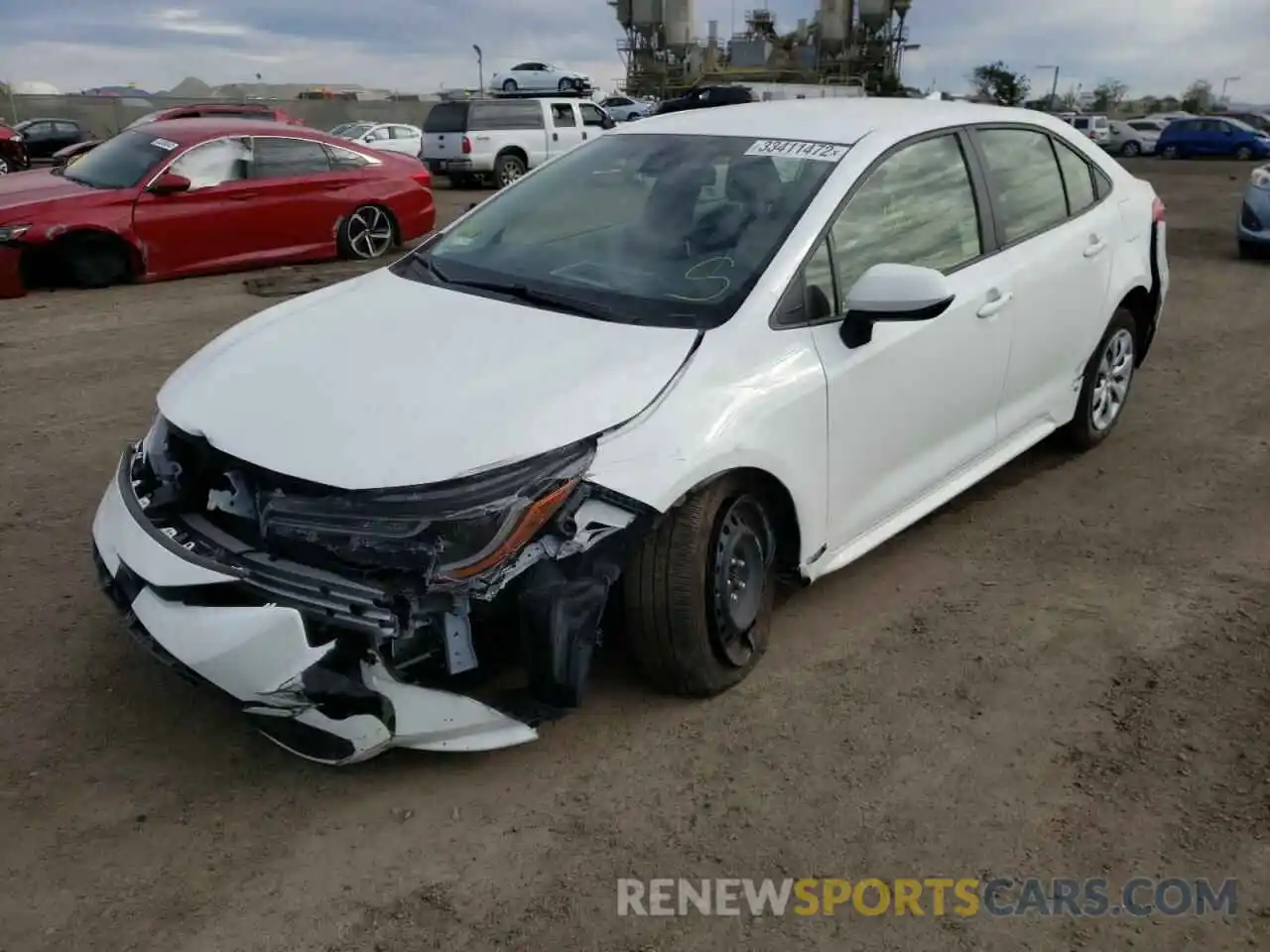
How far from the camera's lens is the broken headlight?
8.51 feet

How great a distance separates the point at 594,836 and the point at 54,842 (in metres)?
1.36

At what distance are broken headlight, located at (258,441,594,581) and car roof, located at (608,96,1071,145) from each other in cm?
190

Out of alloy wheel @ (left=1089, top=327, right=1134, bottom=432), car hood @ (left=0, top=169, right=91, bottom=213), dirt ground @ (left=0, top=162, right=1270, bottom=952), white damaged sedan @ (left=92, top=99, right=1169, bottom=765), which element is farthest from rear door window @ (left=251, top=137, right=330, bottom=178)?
alloy wheel @ (left=1089, top=327, right=1134, bottom=432)

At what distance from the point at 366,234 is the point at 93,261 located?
2597 mm

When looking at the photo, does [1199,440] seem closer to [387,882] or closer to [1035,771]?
[1035,771]

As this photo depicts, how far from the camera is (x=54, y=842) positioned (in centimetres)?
271

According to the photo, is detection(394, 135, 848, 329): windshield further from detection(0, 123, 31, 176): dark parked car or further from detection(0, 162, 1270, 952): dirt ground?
detection(0, 123, 31, 176): dark parked car

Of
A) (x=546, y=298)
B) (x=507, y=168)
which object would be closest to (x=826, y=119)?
(x=546, y=298)

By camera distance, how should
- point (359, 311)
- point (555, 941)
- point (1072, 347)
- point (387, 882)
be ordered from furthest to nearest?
point (1072, 347) → point (359, 311) → point (387, 882) → point (555, 941)

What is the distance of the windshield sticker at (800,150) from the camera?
366 centimetres

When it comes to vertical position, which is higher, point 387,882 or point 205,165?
point 205,165

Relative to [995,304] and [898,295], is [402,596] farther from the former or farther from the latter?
[995,304]

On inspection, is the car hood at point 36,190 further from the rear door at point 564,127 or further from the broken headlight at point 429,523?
the rear door at point 564,127

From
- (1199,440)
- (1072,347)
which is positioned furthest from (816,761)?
(1199,440)
